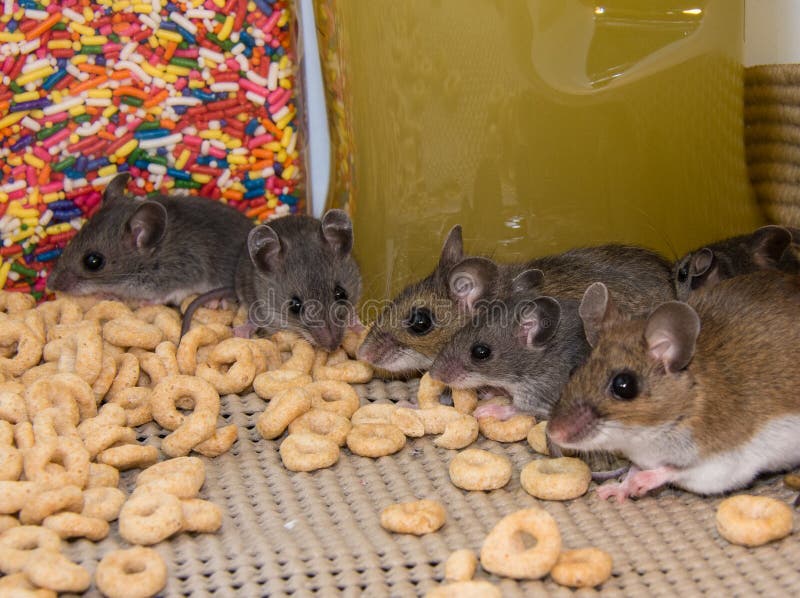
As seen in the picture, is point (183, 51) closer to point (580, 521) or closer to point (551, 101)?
point (551, 101)

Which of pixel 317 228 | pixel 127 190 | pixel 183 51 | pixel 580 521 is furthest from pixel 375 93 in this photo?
pixel 580 521

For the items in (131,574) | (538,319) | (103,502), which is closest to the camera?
(131,574)

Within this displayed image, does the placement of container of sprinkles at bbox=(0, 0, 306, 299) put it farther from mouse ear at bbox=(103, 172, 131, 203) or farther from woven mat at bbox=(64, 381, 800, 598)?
woven mat at bbox=(64, 381, 800, 598)

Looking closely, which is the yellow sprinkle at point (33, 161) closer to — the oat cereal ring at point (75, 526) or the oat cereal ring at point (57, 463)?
the oat cereal ring at point (57, 463)

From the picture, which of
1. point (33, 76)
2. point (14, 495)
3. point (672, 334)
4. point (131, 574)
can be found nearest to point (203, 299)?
point (33, 76)

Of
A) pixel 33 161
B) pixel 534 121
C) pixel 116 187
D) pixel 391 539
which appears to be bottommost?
pixel 391 539

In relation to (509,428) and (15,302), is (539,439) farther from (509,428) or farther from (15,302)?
(15,302)
